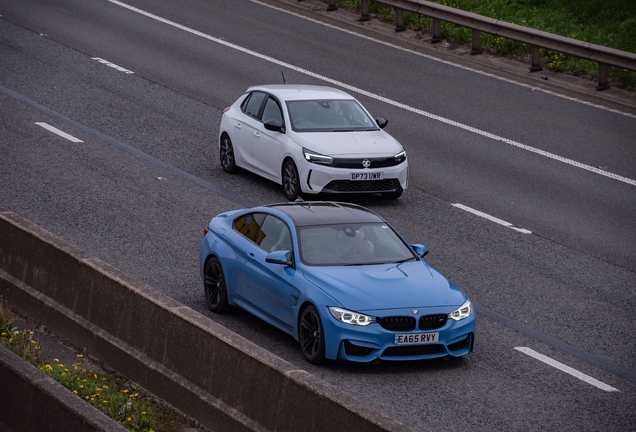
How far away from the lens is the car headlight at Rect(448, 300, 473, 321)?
9422 mm

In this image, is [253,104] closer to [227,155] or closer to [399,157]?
[227,155]

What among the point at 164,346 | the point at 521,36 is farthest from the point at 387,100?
the point at 164,346

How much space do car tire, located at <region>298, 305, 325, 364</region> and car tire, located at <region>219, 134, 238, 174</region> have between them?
7.78 metres

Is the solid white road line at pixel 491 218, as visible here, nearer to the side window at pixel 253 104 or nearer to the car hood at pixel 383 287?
the side window at pixel 253 104

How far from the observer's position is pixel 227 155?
56.3 ft

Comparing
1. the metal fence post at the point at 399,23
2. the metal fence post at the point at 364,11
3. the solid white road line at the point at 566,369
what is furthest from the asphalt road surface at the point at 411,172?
the metal fence post at the point at 399,23

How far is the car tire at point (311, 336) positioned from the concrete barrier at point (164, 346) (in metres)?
1.56

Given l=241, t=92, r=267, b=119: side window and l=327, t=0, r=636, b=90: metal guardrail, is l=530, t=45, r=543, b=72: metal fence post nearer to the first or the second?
l=327, t=0, r=636, b=90: metal guardrail

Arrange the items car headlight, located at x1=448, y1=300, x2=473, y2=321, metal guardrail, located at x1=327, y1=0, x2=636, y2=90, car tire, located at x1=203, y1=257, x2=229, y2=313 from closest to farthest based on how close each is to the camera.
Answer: car headlight, located at x1=448, y1=300, x2=473, y2=321 < car tire, located at x1=203, y1=257, x2=229, y2=313 < metal guardrail, located at x1=327, y1=0, x2=636, y2=90

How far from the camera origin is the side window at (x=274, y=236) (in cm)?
1032

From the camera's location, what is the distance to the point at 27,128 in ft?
60.2

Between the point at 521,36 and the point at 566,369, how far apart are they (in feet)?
48.2

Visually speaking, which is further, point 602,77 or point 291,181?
point 602,77

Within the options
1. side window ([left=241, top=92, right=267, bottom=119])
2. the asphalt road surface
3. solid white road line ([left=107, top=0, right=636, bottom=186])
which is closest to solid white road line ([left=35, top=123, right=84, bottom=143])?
the asphalt road surface
